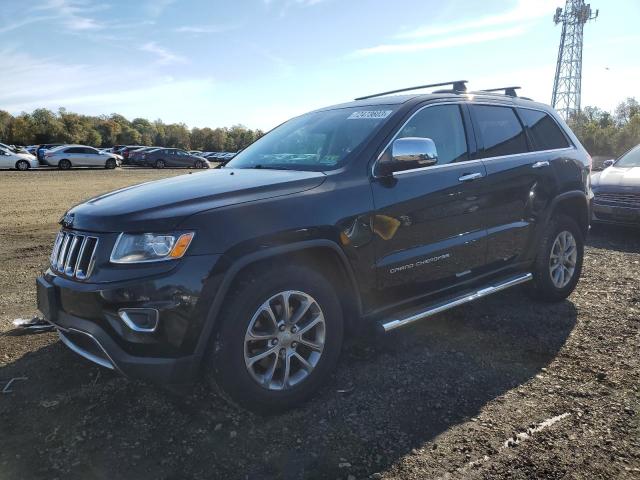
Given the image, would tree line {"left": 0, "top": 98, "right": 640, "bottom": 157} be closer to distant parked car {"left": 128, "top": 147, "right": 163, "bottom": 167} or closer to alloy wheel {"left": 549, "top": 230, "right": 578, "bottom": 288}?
distant parked car {"left": 128, "top": 147, "right": 163, "bottom": 167}

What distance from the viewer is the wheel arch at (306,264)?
106 inches

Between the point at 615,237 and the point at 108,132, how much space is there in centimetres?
9520

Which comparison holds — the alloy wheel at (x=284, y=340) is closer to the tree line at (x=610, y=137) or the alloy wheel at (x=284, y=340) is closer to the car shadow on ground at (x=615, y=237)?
the car shadow on ground at (x=615, y=237)

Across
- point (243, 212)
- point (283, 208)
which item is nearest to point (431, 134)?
point (283, 208)

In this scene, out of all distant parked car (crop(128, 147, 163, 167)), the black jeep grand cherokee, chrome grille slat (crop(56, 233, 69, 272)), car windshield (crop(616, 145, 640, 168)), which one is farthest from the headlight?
distant parked car (crop(128, 147, 163, 167))

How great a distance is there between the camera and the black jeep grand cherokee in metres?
2.65

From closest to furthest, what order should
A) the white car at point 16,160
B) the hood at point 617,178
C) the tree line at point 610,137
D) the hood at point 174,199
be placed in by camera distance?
the hood at point 174,199, the hood at point 617,178, the white car at point 16,160, the tree line at point 610,137

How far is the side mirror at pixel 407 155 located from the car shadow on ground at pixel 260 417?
1423mm

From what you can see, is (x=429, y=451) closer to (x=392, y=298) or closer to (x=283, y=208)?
(x=392, y=298)

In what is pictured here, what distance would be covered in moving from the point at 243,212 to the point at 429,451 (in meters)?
1.61

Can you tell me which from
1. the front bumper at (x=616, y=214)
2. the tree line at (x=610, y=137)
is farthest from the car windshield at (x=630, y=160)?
the tree line at (x=610, y=137)

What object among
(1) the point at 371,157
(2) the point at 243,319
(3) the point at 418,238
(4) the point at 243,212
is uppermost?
(1) the point at 371,157

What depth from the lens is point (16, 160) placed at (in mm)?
28141

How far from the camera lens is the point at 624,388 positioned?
3.34 m
